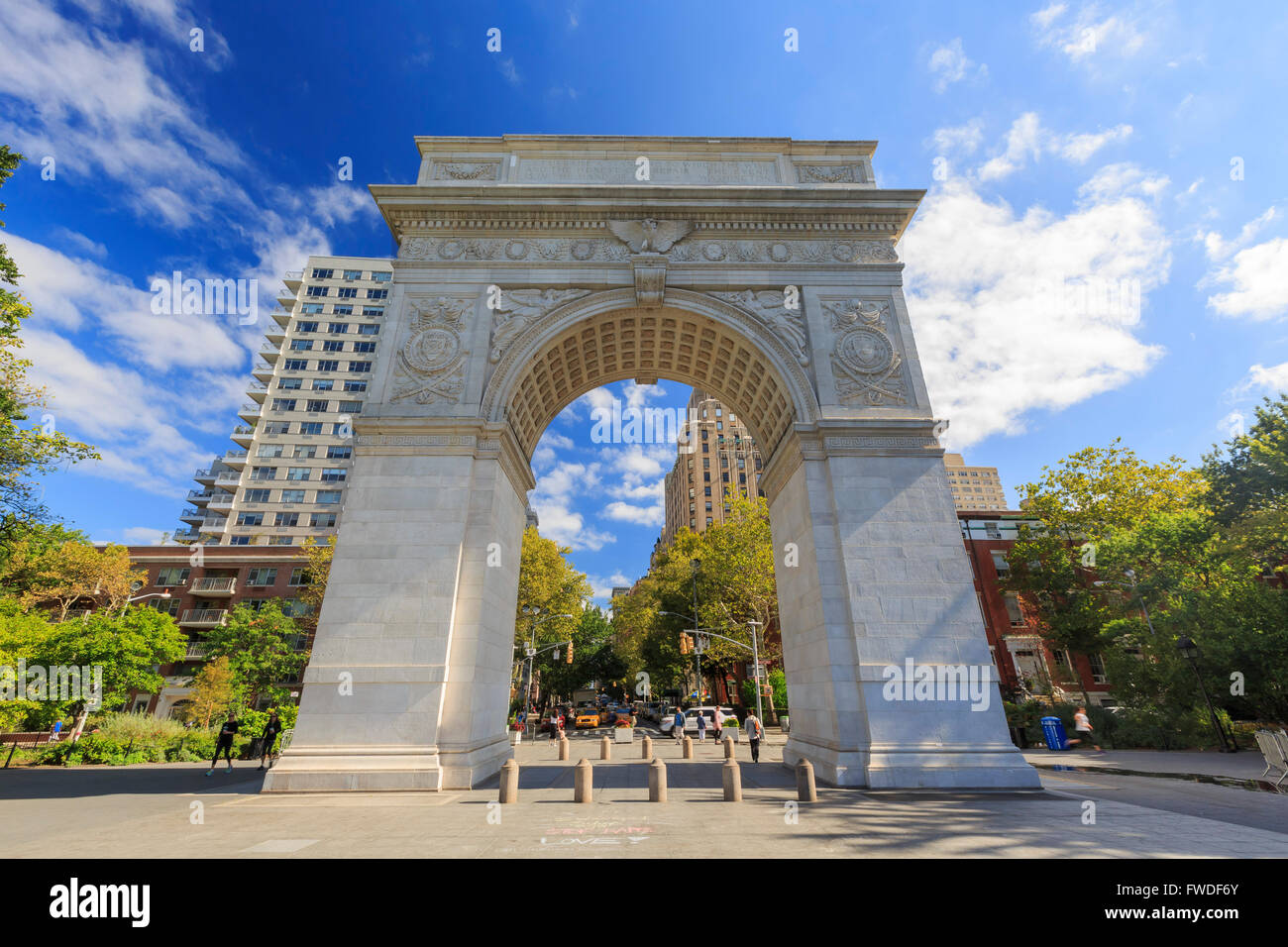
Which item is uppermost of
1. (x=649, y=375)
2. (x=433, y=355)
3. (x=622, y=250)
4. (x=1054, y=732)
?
(x=622, y=250)

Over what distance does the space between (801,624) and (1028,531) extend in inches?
1414

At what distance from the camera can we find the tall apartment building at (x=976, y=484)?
6452 inches

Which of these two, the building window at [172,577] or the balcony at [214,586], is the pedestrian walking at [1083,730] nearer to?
the balcony at [214,586]

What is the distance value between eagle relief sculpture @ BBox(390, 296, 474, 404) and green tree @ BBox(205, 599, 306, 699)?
3586cm

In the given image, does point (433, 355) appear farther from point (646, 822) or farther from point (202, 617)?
point (202, 617)

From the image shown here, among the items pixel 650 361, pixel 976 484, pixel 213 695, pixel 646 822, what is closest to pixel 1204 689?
pixel 646 822

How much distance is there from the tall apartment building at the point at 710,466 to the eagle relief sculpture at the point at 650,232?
241 feet

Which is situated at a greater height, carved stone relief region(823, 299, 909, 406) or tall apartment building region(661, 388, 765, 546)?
tall apartment building region(661, 388, 765, 546)

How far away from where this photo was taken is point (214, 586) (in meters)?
50.9

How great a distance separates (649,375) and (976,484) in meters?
179

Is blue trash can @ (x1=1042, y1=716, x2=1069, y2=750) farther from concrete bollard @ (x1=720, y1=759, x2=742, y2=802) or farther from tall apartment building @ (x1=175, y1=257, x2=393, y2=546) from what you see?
tall apartment building @ (x1=175, y1=257, x2=393, y2=546)

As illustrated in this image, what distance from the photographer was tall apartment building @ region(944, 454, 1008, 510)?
6452 inches

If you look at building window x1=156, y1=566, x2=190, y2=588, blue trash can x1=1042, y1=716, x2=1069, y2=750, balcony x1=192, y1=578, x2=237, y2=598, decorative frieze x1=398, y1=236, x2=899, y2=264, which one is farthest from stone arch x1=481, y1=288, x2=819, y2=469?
building window x1=156, y1=566, x2=190, y2=588
